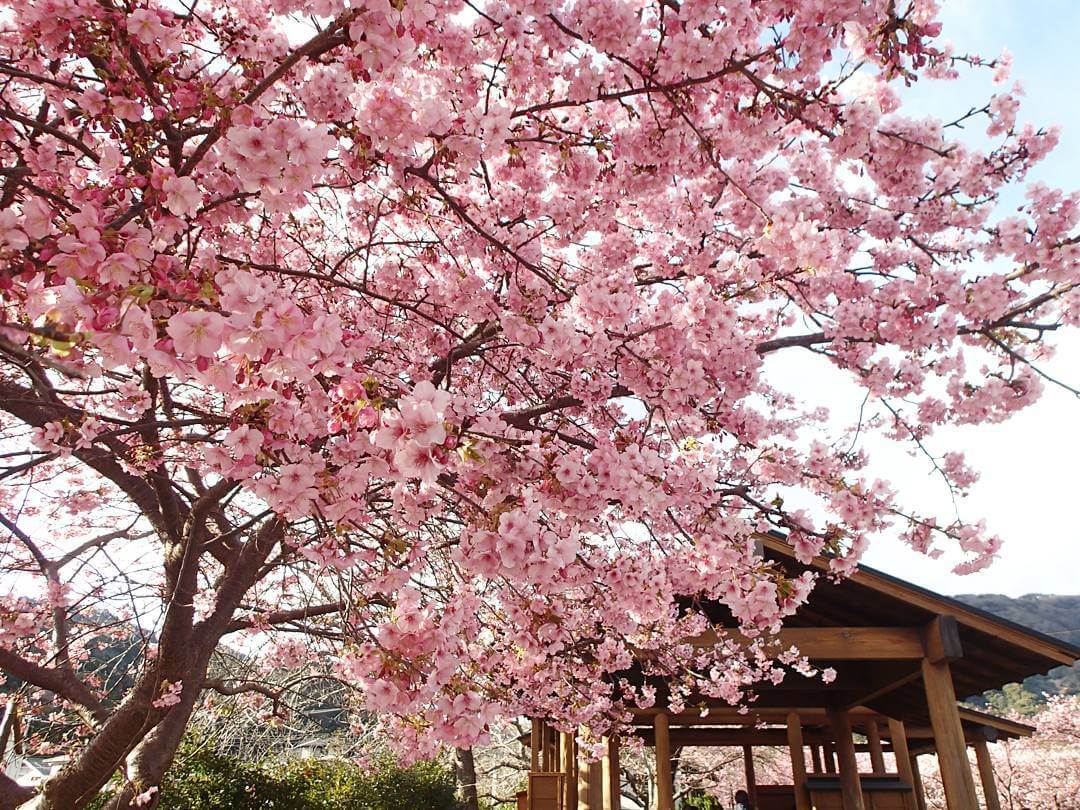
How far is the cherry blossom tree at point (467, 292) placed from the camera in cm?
209

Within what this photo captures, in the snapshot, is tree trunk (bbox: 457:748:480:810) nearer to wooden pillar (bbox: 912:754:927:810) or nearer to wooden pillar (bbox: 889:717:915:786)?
wooden pillar (bbox: 912:754:927:810)

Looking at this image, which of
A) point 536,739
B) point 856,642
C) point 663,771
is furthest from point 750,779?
point 856,642

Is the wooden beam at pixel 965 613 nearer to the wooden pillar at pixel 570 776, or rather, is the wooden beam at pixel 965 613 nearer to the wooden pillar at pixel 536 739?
the wooden pillar at pixel 570 776

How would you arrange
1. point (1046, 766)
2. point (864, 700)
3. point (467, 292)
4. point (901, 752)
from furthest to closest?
1. point (1046, 766)
2. point (901, 752)
3. point (864, 700)
4. point (467, 292)

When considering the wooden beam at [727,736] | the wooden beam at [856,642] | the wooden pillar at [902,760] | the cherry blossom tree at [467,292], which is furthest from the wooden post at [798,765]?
the cherry blossom tree at [467,292]

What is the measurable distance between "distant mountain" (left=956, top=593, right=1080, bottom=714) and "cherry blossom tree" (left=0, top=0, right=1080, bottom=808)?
125 ft

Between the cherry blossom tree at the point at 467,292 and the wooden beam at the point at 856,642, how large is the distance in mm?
1858

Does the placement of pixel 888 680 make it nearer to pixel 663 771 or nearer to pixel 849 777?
pixel 849 777

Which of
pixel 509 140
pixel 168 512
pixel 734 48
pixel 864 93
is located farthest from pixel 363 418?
pixel 168 512

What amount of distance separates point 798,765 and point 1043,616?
50.8 meters

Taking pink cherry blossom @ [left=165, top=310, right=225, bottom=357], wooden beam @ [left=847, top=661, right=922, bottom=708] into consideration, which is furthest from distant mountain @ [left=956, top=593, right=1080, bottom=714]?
pink cherry blossom @ [left=165, top=310, right=225, bottom=357]

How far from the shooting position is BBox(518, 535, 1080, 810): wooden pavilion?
5.87m

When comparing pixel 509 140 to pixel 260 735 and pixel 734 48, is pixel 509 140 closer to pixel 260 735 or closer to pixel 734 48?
pixel 734 48

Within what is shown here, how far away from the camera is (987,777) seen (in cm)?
1012
